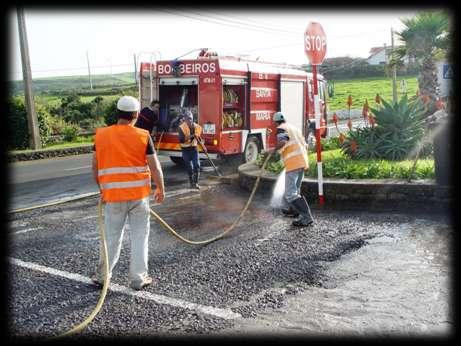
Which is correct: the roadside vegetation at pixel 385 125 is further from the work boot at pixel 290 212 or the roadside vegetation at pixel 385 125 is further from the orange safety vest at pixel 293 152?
the orange safety vest at pixel 293 152

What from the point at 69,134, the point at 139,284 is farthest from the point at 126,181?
the point at 69,134

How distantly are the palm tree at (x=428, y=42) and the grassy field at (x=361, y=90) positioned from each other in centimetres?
2687

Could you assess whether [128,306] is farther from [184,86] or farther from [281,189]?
[184,86]

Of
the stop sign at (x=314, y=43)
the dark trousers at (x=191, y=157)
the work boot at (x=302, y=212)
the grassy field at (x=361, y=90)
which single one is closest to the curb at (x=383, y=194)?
the work boot at (x=302, y=212)

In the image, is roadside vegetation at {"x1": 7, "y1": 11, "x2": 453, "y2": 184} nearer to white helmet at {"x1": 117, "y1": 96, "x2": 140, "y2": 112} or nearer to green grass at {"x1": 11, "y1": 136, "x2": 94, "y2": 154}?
green grass at {"x1": 11, "y1": 136, "x2": 94, "y2": 154}

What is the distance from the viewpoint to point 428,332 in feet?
13.2

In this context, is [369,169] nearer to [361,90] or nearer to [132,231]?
[132,231]

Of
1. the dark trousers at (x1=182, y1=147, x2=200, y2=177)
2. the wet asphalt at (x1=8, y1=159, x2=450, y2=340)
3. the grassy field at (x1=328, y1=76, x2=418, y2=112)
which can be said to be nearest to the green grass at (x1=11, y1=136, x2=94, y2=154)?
the dark trousers at (x1=182, y1=147, x2=200, y2=177)

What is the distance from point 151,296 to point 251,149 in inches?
376

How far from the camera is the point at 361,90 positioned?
168 feet

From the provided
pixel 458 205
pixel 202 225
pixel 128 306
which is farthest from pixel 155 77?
pixel 128 306

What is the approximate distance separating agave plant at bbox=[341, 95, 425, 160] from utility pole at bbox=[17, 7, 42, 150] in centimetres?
1312

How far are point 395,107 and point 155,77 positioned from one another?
594 cm

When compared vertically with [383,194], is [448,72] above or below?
above
